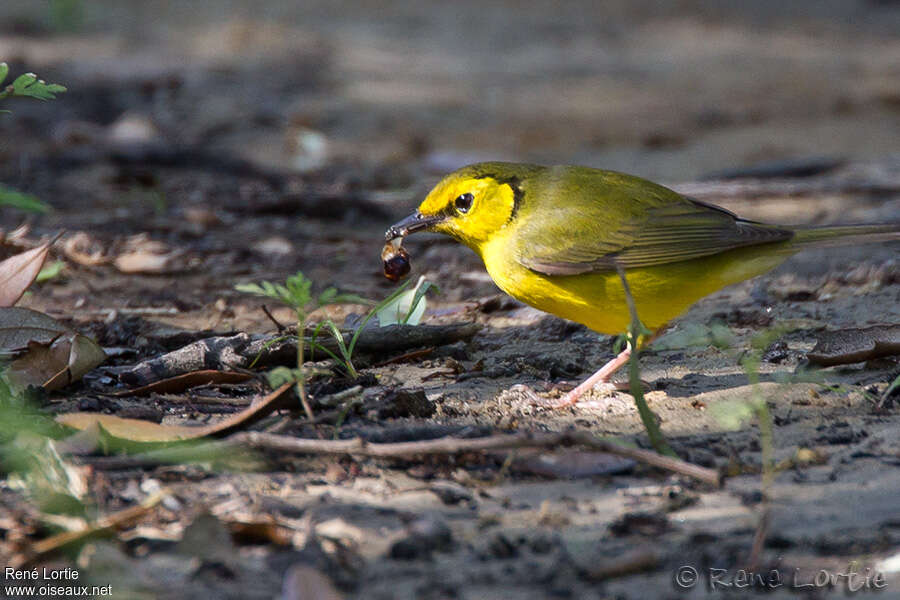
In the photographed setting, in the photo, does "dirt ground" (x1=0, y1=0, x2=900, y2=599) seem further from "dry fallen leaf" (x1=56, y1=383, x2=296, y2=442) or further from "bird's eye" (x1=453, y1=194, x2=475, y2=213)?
"bird's eye" (x1=453, y1=194, x2=475, y2=213)

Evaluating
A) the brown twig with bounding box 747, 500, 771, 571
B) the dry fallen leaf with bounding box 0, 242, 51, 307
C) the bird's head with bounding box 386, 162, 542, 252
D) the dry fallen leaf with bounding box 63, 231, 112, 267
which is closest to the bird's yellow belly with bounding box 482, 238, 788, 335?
the bird's head with bounding box 386, 162, 542, 252

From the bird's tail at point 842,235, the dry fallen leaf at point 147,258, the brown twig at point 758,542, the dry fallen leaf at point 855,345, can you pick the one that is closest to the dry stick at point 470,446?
the brown twig at point 758,542

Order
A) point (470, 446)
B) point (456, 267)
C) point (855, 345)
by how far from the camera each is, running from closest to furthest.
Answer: point (470, 446) → point (855, 345) → point (456, 267)

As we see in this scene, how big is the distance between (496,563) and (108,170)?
19.4ft

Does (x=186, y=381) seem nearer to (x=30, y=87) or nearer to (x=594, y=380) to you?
(x=30, y=87)

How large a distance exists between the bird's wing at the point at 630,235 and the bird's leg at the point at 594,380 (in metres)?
0.36

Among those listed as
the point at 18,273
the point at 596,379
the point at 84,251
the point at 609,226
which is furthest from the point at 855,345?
the point at 84,251

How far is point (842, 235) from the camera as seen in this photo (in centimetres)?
400

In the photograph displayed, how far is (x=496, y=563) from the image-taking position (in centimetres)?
231

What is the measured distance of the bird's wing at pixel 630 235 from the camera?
13.1 feet

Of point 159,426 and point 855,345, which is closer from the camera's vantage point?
point 159,426

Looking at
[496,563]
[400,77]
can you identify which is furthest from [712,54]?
[496,563]

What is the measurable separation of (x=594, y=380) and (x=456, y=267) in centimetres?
210

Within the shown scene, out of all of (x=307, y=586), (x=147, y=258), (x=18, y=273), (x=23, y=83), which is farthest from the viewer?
(x=147, y=258)
